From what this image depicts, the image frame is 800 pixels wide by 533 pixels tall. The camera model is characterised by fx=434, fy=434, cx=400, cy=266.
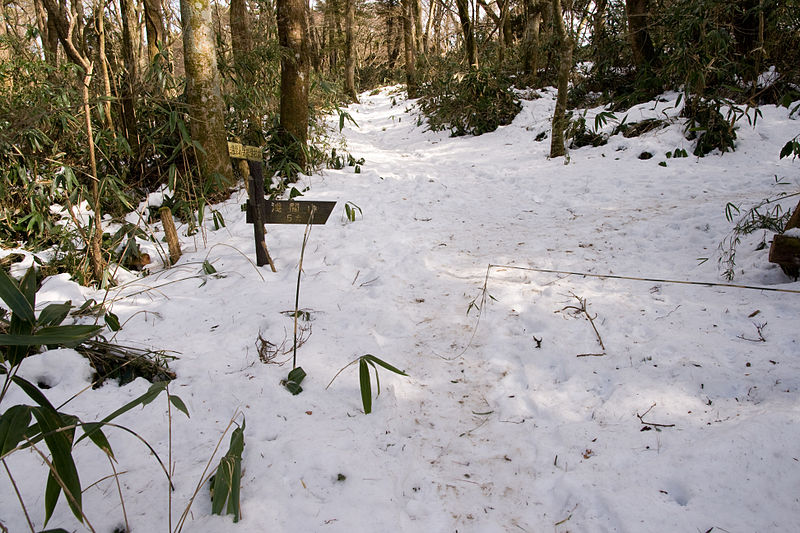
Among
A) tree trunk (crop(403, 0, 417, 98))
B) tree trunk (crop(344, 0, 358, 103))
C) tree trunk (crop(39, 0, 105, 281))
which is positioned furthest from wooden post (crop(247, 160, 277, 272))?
tree trunk (crop(344, 0, 358, 103))

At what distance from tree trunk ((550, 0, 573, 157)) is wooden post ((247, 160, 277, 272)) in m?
4.72

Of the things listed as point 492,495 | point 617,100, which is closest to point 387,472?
point 492,495

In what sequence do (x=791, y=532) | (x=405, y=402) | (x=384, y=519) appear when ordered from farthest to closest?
1. (x=405, y=402)
2. (x=384, y=519)
3. (x=791, y=532)

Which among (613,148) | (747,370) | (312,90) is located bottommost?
(747,370)

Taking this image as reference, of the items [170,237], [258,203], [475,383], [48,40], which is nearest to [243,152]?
[258,203]

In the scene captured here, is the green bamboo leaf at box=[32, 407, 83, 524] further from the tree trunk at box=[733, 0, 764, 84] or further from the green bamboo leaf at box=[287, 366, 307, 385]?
the tree trunk at box=[733, 0, 764, 84]

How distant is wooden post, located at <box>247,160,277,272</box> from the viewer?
3.33 m

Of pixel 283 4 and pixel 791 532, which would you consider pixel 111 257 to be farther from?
pixel 791 532

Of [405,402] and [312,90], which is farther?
[312,90]

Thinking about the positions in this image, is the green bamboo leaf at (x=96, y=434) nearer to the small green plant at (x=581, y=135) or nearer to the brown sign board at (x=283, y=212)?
the brown sign board at (x=283, y=212)

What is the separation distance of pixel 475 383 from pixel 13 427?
1.81 m

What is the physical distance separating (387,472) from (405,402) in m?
0.44

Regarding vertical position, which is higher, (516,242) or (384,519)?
(516,242)

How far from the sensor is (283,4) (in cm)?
548
